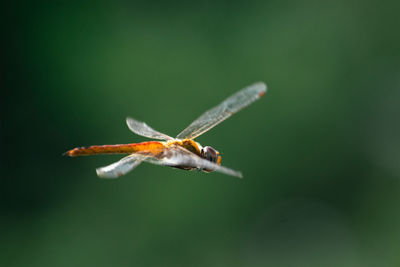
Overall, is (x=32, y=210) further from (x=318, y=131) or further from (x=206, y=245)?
(x=318, y=131)

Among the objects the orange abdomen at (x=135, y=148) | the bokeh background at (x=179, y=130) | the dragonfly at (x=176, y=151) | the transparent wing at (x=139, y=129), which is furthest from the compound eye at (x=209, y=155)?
the bokeh background at (x=179, y=130)

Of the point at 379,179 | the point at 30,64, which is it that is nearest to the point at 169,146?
the point at 30,64

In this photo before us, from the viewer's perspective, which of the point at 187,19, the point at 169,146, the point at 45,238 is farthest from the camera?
the point at 187,19

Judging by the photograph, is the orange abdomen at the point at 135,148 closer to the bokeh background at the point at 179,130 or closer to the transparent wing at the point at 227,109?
the transparent wing at the point at 227,109

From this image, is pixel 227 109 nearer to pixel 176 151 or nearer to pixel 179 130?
pixel 176 151

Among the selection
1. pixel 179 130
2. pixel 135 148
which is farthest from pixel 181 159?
pixel 179 130
